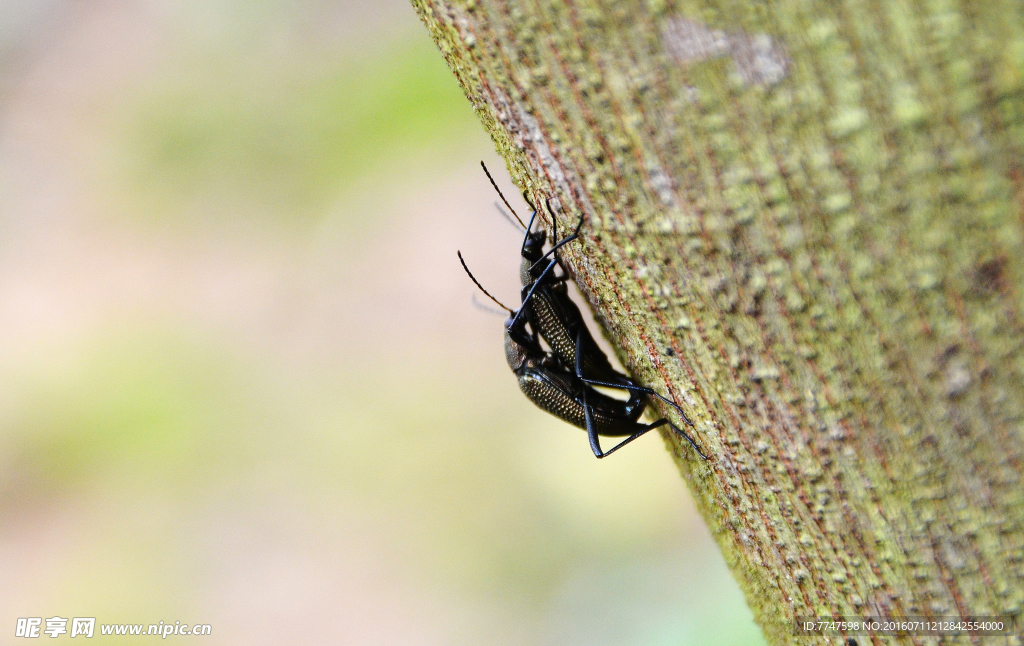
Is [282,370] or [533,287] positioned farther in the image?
[282,370]

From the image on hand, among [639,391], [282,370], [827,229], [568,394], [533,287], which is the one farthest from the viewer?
[282,370]

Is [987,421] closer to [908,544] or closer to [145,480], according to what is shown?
[908,544]

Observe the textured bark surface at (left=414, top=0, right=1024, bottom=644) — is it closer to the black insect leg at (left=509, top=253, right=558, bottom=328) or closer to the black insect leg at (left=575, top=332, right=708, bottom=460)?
the black insect leg at (left=575, top=332, right=708, bottom=460)

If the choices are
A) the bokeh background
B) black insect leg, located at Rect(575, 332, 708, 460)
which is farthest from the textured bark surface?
the bokeh background

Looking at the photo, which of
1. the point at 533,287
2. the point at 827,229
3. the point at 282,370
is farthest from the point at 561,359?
the point at 282,370

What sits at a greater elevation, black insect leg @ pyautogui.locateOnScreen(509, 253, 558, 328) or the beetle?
black insect leg @ pyautogui.locateOnScreen(509, 253, 558, 328)

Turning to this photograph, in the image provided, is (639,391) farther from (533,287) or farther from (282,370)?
(282,370)

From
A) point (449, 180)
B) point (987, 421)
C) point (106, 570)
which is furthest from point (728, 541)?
point (449, 180)
